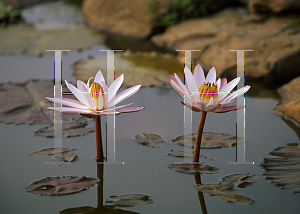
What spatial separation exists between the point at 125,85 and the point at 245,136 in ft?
3.28

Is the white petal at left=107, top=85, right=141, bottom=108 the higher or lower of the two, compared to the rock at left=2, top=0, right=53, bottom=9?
lower

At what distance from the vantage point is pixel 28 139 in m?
1.67

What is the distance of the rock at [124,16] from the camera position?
13.0 feet

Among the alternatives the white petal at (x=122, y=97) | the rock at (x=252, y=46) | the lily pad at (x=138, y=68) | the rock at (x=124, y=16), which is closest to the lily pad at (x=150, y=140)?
the white petal at (x=122, y=97)

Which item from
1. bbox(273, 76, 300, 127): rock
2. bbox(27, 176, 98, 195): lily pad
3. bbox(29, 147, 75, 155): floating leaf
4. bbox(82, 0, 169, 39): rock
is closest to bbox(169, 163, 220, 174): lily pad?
bbox(27, 176, 98, 195): lily pad

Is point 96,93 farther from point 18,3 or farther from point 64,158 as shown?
point 18,3

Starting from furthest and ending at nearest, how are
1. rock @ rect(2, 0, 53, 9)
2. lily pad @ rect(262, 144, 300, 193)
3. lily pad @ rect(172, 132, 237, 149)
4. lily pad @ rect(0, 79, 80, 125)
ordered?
rock @ rect(2, 0, 53, 9), lily pad @ rect(0, 79, 80, 125), lily pad @ rect(172, 132, 237, 149), lily pad @ rect(262, 144, 300, 193)

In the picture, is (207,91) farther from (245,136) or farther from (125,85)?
(125,85)

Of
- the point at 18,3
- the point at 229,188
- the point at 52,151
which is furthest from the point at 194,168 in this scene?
the point at 18,3

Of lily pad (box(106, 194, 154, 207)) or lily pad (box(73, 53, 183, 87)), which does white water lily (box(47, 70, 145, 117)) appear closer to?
lily pad (box(106, 194, 154, 207))

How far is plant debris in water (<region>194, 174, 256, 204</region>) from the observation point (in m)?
1.21

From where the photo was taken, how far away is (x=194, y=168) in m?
1.39

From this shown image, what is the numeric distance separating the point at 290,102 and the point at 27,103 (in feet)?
4.67

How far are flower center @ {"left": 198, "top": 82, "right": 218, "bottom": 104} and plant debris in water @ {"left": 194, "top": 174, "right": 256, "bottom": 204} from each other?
286mm
